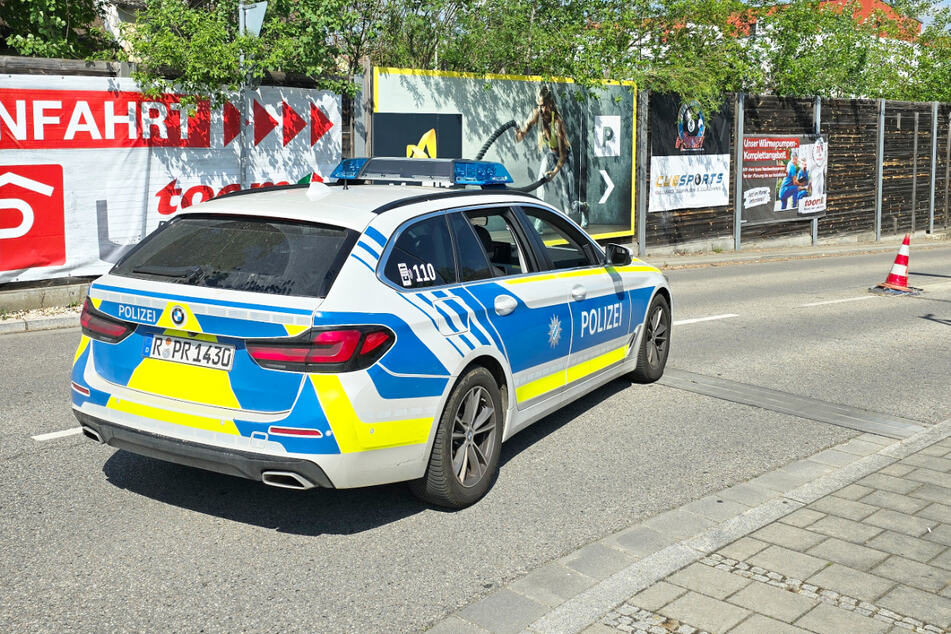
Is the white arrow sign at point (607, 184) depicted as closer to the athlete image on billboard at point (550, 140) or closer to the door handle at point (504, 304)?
the athlete image on billboard at point (550, 140)

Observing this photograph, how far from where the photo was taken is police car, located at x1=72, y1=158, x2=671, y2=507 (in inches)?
181

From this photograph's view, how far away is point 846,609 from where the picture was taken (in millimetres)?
4180

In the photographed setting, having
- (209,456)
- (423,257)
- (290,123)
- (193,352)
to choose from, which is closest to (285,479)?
(209,456)

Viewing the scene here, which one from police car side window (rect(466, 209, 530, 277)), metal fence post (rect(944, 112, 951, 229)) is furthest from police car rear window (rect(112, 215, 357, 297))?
metal fence post (rect(944, 112, 951, 229))

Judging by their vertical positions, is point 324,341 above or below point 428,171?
below

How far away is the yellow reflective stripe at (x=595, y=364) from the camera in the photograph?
6684mm

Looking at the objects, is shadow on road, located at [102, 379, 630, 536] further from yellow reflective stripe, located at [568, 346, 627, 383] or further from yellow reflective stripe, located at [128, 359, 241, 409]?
yellow reflective stripe, located at [568, 346, 627, 383]

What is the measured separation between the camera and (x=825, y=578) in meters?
4.48

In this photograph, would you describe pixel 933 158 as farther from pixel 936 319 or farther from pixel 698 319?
pixel 698 319

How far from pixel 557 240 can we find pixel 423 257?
5.47 feet

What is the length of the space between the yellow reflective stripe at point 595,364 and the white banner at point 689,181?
1435cm

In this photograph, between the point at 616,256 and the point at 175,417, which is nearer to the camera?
the point at 175,417

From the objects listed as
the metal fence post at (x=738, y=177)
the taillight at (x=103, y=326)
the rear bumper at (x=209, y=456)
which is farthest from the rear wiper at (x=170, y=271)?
the metal fence post at (x=738, y=177)

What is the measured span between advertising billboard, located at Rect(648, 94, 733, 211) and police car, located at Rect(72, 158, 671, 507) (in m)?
16.1
